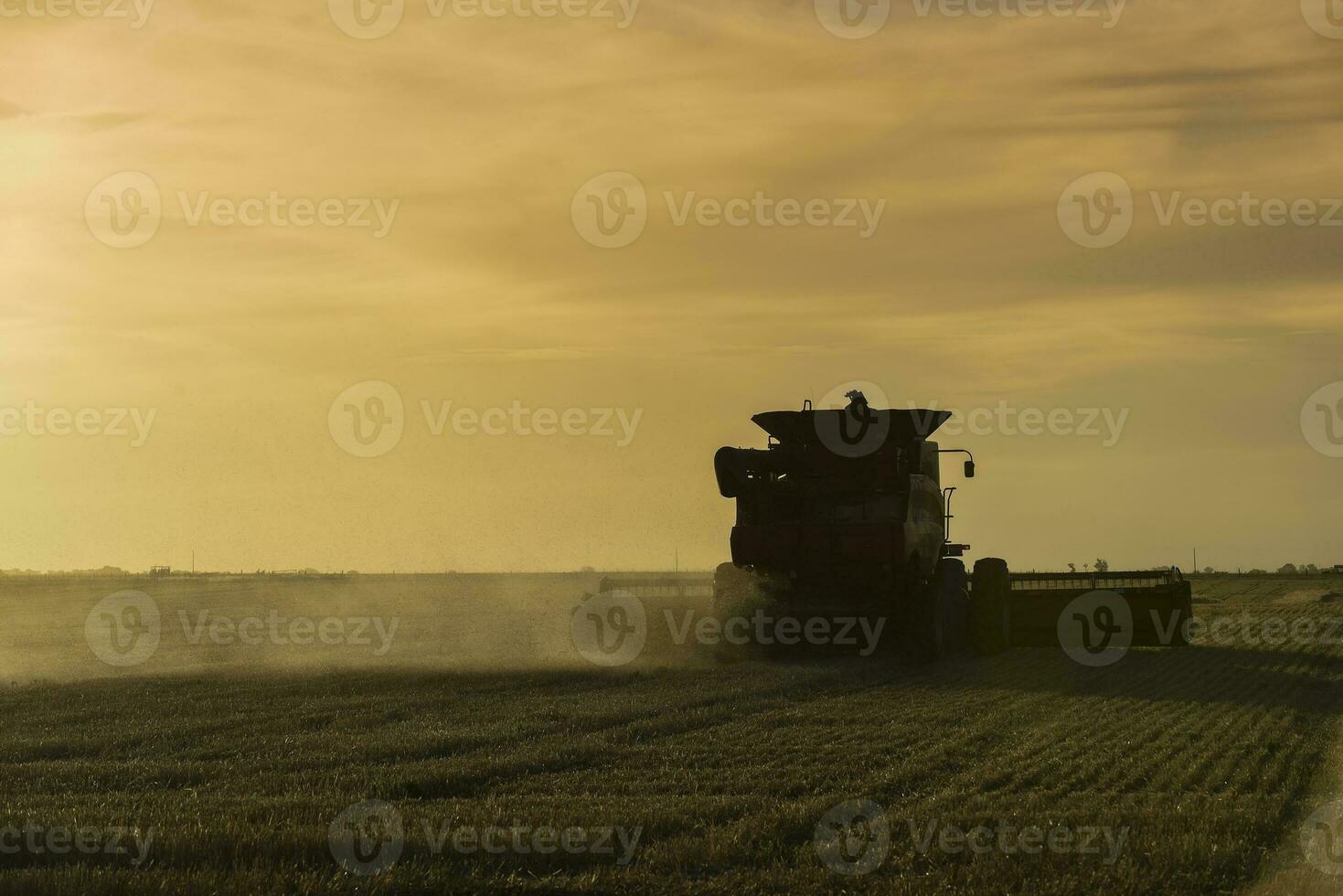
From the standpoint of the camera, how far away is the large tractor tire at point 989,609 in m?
28.7

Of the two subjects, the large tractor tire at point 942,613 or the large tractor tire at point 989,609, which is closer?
the large tractor tire at point 942,613

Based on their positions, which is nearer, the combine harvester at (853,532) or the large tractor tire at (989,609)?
the combine harvester at (853,532)

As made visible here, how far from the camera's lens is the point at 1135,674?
2453 cm

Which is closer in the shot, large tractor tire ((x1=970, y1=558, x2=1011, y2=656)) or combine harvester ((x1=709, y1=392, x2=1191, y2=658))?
combine harvester ((x1=709, y1=392, x2=1191, y2=658))

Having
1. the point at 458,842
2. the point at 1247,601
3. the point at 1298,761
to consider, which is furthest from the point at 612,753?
the point at 1247,601

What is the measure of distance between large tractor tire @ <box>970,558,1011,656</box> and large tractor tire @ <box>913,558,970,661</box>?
28 centimetres

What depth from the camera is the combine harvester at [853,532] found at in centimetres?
2598

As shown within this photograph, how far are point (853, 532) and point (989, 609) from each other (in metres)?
4.60

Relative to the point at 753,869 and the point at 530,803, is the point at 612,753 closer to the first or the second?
the point at 530,803

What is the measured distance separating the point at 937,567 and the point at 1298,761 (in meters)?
13.3

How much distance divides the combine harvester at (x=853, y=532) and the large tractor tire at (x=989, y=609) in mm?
21

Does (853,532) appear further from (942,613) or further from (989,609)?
(989,609)

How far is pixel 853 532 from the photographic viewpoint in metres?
25.9

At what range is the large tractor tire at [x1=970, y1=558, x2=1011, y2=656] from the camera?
2872cm
